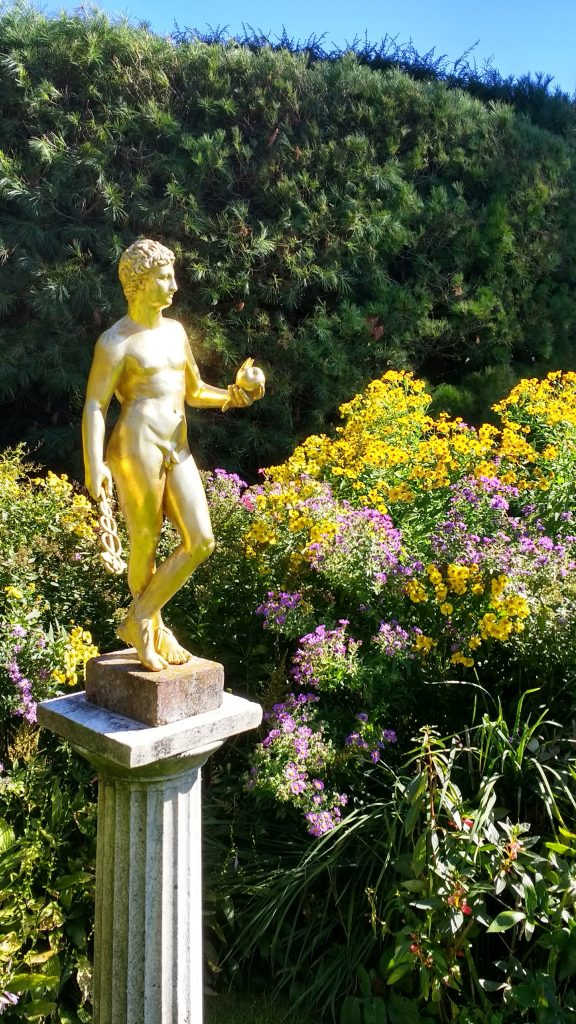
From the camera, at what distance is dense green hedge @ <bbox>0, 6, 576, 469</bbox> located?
5.71 metres

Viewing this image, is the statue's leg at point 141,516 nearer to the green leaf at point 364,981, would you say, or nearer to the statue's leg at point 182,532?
the statue's leg at point 182,532

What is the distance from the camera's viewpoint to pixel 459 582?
3.50 m

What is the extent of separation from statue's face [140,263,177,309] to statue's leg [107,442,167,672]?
1.24 feet

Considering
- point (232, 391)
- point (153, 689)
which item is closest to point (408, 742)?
point (153, 689)

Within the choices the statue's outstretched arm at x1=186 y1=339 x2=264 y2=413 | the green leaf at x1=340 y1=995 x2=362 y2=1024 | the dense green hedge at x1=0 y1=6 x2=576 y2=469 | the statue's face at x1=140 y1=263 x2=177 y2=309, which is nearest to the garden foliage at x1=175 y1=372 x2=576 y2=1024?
the green leaf at x1=340 y1=995 x2=362 y2=1024

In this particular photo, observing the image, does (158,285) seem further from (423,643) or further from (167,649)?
(423,643)

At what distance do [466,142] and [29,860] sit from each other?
6.77 metres

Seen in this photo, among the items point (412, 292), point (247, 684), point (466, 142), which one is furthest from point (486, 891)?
point (466, 142)

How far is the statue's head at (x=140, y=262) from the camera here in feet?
6.30

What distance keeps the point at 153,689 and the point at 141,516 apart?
459 millimetres

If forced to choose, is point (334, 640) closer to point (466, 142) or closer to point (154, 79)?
point (154, 79)

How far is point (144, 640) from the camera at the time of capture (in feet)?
6.90

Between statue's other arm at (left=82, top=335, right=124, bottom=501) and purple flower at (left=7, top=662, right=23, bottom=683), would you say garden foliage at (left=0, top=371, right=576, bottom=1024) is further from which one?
statue's other arm at (left=82, top=335, right=124, bottom=501)

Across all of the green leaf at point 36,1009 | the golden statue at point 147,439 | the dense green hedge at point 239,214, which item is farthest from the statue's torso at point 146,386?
the dense green hedge at point 239,214
